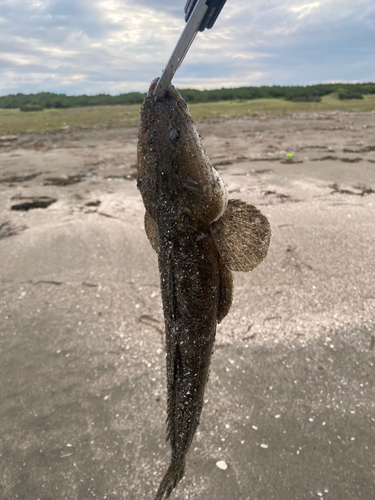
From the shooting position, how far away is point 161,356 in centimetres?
387

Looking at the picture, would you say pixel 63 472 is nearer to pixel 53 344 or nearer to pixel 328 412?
Result: pixel 53 344

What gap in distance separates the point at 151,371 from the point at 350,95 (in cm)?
2601

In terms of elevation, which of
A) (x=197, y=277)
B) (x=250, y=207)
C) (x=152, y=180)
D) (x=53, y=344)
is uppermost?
(x=152, y=180)

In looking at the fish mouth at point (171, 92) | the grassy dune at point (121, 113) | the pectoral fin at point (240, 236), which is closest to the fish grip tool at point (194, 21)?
the fish mouth at point (171, 92)

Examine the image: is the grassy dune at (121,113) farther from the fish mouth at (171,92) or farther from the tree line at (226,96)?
the fish mouth at (171,92)

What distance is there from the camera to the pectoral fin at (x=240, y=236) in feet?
5.51

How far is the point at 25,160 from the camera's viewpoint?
383 inches

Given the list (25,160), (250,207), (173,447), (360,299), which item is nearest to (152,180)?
(250,207)

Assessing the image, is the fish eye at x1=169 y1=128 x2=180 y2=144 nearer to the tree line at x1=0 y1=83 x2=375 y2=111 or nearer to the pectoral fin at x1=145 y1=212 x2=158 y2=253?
the pectoral fin at x1=145 y1=212 x2=158 y2=253

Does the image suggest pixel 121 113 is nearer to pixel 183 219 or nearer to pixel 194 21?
pixel 183 219

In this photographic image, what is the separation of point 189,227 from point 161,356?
2.58m

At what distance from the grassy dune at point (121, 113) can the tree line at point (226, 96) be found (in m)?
0.43

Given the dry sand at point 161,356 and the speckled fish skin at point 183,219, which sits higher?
the speckled fish skin at point 183,219

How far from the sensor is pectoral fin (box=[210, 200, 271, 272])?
1.68 m
